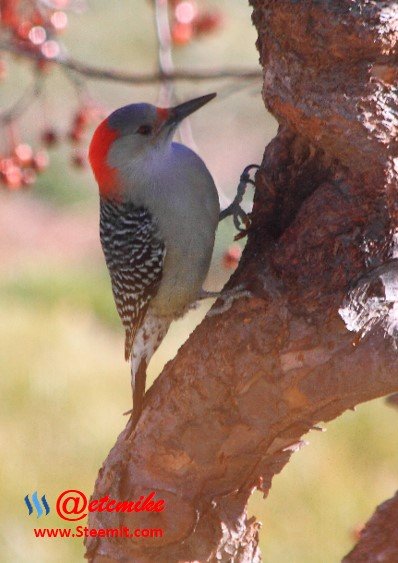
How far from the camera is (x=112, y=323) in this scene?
9305mm

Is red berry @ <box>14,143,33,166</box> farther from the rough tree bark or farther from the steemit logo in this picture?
the rough tree bark

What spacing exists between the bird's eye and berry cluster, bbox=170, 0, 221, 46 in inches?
59.8

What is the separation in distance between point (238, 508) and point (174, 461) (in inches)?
12.4

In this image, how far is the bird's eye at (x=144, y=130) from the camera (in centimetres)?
416

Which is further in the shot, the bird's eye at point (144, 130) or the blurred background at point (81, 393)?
the blurred background at point (81, 393)

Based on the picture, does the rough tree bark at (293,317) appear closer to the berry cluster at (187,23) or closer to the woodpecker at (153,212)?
the woodpecker at (153,212)

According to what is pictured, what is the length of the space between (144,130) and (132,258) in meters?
0.56

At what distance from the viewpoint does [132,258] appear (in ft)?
13.8

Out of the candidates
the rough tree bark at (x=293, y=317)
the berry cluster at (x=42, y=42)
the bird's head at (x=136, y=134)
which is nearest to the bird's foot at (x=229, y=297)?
the rough tree bark at (x=293, y=317)

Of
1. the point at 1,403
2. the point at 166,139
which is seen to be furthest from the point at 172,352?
the point at 166,139

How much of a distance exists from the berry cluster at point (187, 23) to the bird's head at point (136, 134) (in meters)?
1.48

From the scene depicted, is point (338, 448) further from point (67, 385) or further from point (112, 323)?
point (112, 323)

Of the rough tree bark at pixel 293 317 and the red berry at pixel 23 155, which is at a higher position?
the red berry at pixel 23 155

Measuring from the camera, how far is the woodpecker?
13.4ft
